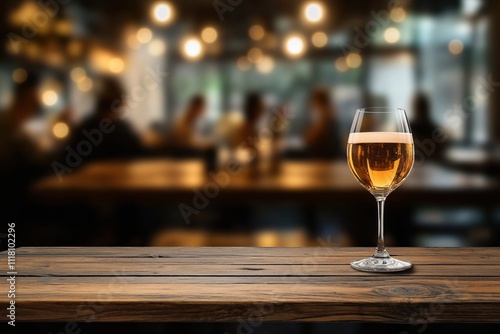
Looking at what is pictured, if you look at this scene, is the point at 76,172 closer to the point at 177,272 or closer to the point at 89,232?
the point at 89,232

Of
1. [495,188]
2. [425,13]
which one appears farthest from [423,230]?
[425,13]

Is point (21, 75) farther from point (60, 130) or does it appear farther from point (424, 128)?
point (424, 128)

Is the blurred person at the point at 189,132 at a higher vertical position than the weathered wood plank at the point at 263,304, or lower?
higher

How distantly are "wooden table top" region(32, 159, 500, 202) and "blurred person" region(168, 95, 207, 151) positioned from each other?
0.19 ft

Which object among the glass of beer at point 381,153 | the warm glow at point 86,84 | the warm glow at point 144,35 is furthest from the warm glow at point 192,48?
the glass of beer at point 381,153

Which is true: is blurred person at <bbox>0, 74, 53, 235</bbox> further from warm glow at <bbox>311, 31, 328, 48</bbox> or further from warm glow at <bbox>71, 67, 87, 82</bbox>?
warm glow at <bbox>311, 31, 328, 48</bbox>

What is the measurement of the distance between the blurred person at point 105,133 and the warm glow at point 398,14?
974 mm

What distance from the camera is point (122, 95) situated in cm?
221

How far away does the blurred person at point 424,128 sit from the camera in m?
2.17

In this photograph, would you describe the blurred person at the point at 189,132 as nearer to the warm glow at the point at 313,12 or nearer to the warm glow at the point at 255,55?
the warm glow at the point at 255,55

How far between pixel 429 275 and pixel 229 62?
150 centimetres

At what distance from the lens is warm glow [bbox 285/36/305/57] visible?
220cm

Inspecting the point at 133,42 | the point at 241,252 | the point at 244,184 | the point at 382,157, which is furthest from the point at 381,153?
the point at 133,42

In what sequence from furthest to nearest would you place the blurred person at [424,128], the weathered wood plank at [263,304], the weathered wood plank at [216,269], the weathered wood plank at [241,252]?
the blurred person at [424,128]
the weathered wood plank at [241,252]
the weathered wood plank at [216,269]
the weathered wood plank at [263,304]
